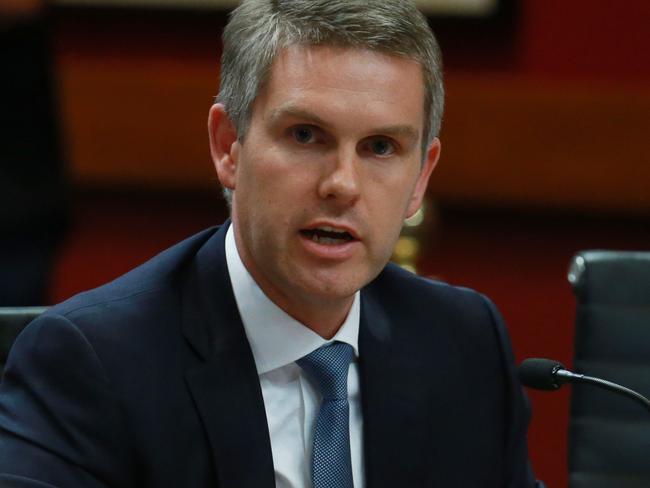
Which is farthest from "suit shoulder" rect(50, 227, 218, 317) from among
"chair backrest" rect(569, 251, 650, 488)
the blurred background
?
the blurred background

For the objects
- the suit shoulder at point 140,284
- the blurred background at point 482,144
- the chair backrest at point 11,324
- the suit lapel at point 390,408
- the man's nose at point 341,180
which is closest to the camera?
the man's nose at point 341,180

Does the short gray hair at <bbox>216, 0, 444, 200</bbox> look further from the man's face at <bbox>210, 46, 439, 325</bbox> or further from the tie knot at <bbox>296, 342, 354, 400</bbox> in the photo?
the tie knot at <bbox>296, 342, 354, 400</bbox>

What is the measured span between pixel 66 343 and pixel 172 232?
9.78 feet

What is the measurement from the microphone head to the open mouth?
318 millimetres

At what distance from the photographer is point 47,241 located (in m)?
3.07

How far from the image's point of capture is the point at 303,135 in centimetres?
179

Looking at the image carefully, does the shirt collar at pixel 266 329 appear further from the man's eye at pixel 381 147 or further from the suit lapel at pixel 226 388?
the man's eye at pixel 381 147

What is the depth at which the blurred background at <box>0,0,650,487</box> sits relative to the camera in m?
4.27

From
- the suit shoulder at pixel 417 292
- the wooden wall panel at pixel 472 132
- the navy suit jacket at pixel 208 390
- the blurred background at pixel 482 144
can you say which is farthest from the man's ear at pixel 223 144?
the wooden wall panel at pixel 472 132

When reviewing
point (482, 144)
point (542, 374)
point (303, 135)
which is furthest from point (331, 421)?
point (482, 144)

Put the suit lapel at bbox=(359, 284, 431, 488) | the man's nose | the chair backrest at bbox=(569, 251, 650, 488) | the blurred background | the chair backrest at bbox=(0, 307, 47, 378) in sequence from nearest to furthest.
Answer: the man's nose
the suit lapel at bbox=(359, 284, 431, 488)
the chair backrest at bbox=(0, 307, 47, 378)
the chair backrest at bbox=(569, 251, 650, 488)
the blurred background

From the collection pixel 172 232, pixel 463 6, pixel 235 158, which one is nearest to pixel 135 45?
pixel 172 232

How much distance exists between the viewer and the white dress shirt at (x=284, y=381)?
6.17 feet

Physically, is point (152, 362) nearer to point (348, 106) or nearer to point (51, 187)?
point (348, 106)
